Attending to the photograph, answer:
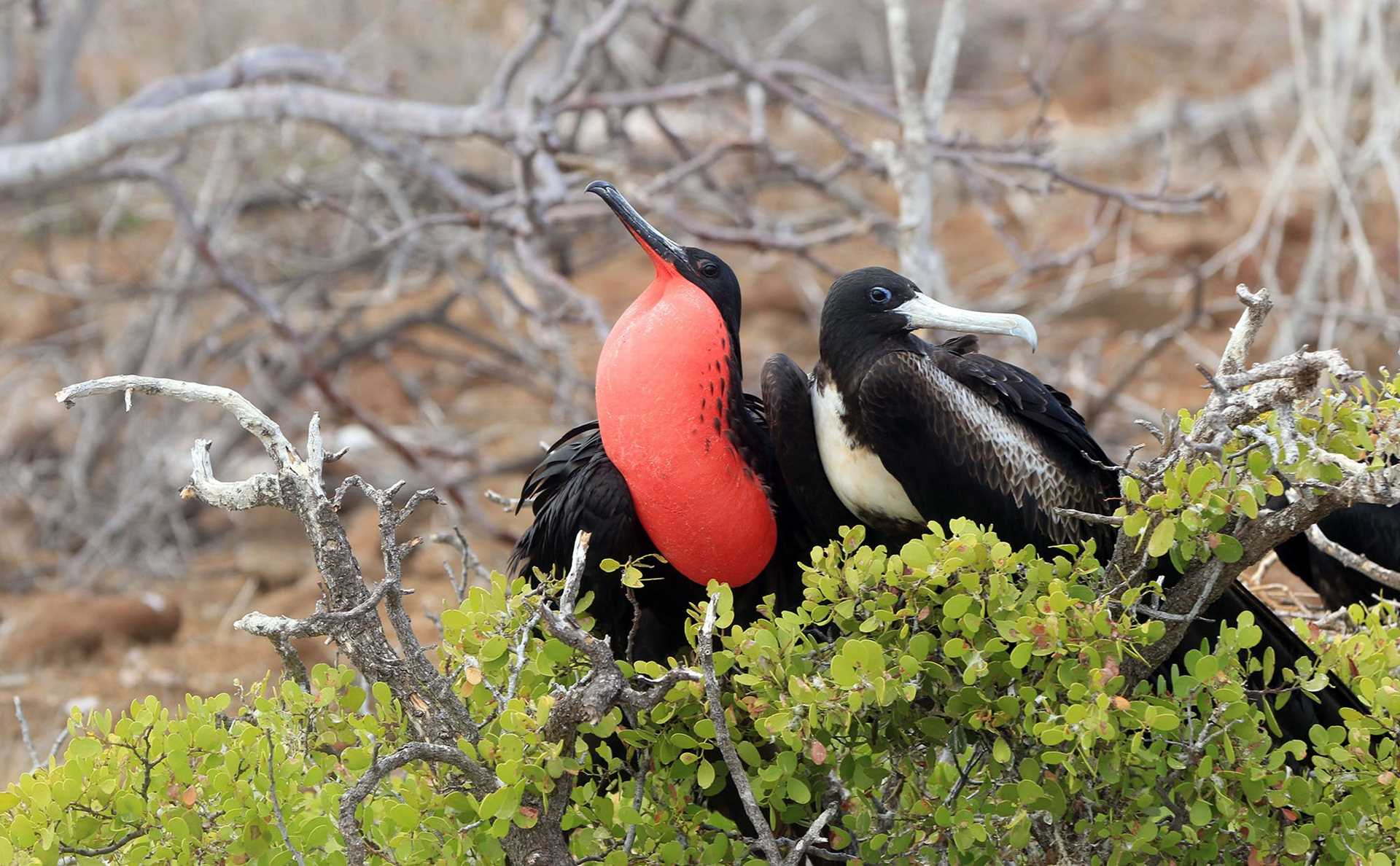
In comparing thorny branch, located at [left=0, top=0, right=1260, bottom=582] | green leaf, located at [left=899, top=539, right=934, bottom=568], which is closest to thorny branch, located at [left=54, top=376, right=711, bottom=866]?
green leaf, located at [left=899, top=539, right=934, bottom=568]

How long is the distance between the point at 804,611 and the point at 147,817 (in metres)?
0.85

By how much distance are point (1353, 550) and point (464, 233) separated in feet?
9.98

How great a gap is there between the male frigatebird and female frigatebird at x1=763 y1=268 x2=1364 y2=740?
0.73 metres

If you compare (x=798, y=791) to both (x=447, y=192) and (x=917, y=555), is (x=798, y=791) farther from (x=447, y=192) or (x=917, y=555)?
(x=447, y=192)

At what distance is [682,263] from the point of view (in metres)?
2.41

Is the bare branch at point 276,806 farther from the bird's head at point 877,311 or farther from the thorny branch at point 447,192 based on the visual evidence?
the thorny branch at point 447,192

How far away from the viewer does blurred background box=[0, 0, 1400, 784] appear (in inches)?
164

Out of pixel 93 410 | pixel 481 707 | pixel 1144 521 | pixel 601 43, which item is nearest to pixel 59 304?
pixel 93 410

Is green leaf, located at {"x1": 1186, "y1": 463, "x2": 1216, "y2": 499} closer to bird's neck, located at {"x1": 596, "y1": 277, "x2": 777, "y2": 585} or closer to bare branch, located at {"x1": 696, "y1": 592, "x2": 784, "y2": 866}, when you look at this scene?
bare branch, located at {"x1": 696, "y1": 592, "x2": 784, "y2": 866}

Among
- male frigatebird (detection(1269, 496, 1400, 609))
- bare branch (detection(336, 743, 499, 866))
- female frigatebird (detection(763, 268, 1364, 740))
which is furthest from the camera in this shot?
male frigatebird (detection(1269, 496, 1400, 609))

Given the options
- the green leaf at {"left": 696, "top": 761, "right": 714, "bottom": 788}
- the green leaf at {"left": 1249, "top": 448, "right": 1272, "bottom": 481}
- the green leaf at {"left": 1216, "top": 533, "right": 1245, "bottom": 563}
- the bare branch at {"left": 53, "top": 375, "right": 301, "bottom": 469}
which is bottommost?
the green leaf at {"left": 696, "top": 761, "right": 714, "bottom": 788}

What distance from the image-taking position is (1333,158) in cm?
480

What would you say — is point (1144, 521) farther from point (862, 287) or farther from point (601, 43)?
point (601, 43)

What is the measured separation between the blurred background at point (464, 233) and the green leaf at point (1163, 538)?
6.37 ft
